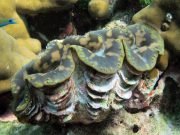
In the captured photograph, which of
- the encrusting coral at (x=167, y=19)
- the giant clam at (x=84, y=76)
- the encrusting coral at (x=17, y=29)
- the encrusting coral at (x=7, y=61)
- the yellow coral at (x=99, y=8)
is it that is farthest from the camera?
the encrusting coral at (x=17, y=29)

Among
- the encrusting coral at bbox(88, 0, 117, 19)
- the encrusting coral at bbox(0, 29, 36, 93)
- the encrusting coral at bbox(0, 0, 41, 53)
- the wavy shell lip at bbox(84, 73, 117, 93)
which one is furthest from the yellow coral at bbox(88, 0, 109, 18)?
the wavy shell lip at bbox(84, 73, 117, 93)

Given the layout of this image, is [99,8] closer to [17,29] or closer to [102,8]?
[102,8]

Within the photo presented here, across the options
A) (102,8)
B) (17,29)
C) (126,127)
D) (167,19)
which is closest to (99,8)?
(102,8)

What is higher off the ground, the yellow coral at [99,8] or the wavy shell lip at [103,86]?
the wavy shell lip at [103,86]

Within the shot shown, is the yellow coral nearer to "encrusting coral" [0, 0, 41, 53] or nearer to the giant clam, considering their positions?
"encrusting coral" [0, 0, 41, 53]

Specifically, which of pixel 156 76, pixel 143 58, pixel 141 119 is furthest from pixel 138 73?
pixel 141 119

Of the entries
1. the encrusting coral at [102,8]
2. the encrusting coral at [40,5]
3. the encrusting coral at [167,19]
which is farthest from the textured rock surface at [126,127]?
the encrusting coral at [40,5]

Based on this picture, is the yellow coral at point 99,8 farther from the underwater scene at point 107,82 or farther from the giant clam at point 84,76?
the giant clam at point 84,76
